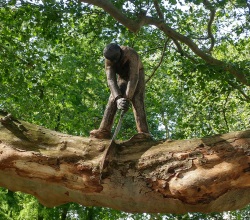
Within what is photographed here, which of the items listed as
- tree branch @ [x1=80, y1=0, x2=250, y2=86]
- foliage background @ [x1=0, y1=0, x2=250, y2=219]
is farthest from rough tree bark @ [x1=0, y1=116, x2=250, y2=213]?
foliage background @ [x1=0, y1=0, x2=250, y2=219]

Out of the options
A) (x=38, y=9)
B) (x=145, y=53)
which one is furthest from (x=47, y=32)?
(x=145, y=53)

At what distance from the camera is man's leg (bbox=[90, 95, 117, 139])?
17.5 ft

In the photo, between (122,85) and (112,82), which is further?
(122,85)

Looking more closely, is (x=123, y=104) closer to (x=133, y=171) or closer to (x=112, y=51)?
(x=112, y=51)

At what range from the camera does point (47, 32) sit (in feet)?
35.8

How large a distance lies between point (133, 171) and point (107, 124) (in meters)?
1.09

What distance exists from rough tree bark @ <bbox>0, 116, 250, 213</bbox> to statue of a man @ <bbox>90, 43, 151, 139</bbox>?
0.53 metres

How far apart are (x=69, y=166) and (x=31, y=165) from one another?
42cm

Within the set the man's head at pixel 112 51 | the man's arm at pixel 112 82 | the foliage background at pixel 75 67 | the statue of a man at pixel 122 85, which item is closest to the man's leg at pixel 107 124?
the statue of a man at pixel 122 85

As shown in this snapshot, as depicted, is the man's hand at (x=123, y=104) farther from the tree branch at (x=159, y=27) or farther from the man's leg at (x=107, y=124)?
the tree branch at (x=159, y=27)

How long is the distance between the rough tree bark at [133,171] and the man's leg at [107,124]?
32cm

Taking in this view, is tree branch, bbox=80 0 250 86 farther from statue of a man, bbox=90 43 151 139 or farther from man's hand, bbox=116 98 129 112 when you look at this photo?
man's hand, bbox=116 98 129 112

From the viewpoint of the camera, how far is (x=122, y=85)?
5.86 m

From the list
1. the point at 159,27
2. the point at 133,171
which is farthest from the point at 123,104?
the point at 159,27
